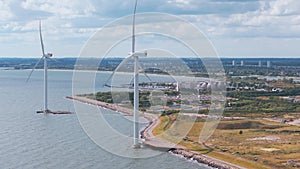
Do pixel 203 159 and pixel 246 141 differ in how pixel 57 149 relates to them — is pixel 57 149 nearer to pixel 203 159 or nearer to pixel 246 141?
pixel 203 159

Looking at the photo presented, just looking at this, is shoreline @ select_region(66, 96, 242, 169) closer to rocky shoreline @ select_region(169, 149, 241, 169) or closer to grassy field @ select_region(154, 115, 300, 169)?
rocky shoreline @ select_region(169, 149, 241, 169)

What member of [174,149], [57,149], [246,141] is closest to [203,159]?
[174,149]

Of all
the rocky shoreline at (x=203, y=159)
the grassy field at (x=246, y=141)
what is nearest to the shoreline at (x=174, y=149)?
the rocky shoreline at (x=203, y=159)

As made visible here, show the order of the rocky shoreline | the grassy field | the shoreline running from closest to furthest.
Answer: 1. the rocky shoreline
2. the shoreline
3. the grassy field

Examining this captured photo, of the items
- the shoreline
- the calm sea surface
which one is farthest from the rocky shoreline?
the calm sea surface

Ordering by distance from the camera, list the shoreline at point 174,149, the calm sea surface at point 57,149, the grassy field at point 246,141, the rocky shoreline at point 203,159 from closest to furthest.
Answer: the calm sea surface at point 57,149 < the rocky shoreline at point 203,159 < the shoreline at point 174,149 < the grassy field at point 246,141

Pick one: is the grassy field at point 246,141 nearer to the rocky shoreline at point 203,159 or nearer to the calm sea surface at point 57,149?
the rocky shoreline at point 203,159

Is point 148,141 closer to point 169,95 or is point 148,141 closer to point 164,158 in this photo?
point 164,158

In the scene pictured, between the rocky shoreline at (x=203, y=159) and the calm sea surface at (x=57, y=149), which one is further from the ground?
the calm sea surface at (x=57, y=149)

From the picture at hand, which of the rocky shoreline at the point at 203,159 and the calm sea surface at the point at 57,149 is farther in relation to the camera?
the rocky shoreline at the point at 203,159
